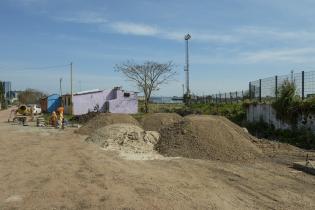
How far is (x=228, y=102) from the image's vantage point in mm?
41656

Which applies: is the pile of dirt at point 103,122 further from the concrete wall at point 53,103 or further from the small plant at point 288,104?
the concrete wall at point 53,103

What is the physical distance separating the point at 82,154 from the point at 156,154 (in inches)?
106

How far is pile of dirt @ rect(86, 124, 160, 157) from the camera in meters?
17.9

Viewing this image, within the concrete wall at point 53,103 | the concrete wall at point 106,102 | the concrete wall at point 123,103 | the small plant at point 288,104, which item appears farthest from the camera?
the concrete wall at point 53,103

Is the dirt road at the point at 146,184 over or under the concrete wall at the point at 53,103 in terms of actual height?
under

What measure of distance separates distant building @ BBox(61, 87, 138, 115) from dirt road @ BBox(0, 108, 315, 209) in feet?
127

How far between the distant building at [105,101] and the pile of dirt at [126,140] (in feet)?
111

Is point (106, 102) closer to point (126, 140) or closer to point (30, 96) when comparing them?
point (126, 140)

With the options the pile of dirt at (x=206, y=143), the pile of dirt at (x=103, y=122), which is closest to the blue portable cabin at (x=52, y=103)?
the pile of dirt at (x=103, y=122)

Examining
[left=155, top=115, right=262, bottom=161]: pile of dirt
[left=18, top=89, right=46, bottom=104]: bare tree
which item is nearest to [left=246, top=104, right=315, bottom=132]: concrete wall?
[left=155, top=115, right=262, bottom=161]: pile of dirt

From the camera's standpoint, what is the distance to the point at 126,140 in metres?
19.1

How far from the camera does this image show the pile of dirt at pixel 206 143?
15.8 meters

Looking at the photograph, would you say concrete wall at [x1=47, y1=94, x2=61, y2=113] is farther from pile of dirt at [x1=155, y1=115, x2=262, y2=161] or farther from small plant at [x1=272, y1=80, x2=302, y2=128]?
pile of dirt at [x1=155, y1=115, x2=262, y2=161]

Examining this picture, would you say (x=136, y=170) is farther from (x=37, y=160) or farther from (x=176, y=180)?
(x=37, y=160)
